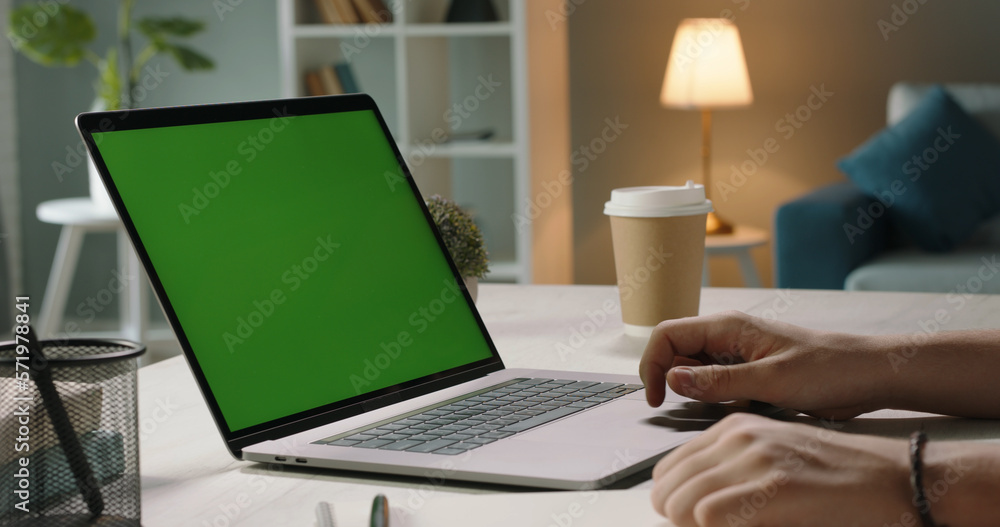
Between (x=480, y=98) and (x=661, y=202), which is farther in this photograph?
(x=480, y=98)

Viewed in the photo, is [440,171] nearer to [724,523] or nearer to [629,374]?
[629,374]

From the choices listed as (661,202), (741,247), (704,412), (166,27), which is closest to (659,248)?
(661,202)

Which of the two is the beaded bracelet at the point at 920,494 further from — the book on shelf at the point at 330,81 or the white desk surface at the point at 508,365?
the book on shelf at the point at 330,81

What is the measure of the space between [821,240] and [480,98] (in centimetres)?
142

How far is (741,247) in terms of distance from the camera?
326 cm

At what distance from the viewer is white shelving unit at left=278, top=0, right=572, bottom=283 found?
3.44m

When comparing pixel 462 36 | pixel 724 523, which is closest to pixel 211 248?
pixel 724 523

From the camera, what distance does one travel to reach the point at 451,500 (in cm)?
60

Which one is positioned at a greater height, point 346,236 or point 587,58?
point 587,58

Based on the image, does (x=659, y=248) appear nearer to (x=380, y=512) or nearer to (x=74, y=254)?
(x=380, y=512)

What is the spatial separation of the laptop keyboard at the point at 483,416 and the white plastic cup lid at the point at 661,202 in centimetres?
25

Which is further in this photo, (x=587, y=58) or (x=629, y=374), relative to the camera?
(x=587, y=58)

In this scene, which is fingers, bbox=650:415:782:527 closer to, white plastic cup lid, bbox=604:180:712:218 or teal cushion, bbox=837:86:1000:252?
white plastic cup lid, bbox=604:180:712:218

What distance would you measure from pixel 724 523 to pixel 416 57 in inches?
123
